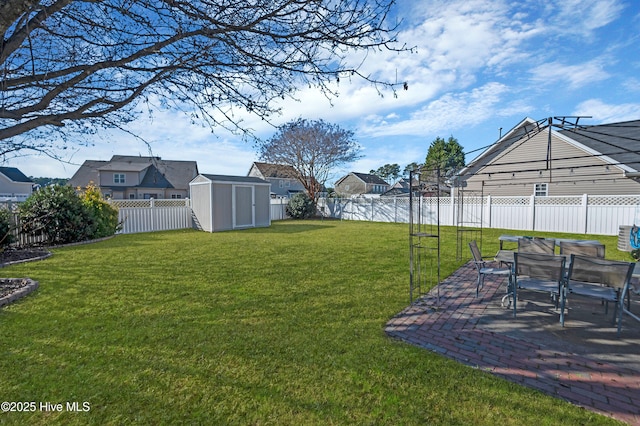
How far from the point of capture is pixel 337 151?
70.9ft

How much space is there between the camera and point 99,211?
34.3 feet

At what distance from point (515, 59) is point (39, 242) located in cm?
1540

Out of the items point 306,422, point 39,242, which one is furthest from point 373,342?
point 39,242

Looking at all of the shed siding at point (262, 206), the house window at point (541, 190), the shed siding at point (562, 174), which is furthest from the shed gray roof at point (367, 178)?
the shed siding at point (262, 206)

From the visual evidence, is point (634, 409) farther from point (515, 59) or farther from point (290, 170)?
point (290, 170)

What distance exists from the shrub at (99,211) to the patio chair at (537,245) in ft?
40.1

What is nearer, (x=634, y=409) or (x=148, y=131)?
(x=634, y=409)

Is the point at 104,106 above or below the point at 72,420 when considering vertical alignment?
above

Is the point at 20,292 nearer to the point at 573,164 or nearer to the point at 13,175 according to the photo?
the point at 573,164

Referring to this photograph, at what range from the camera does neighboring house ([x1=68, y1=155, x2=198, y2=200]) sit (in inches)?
1108

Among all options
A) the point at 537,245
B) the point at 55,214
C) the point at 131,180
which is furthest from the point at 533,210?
the point at 131,180

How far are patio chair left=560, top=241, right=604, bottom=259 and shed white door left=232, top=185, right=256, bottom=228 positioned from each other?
12575mm

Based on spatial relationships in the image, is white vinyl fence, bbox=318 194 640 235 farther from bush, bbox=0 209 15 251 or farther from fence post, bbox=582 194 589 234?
bush, bbox=0 209 15 251

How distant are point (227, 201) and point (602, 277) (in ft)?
43.6
